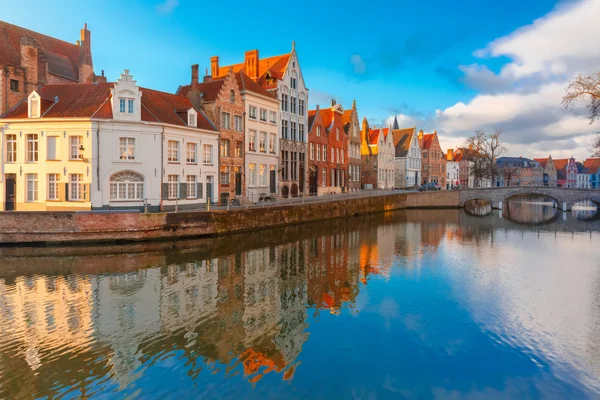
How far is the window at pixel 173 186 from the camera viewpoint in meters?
27.8

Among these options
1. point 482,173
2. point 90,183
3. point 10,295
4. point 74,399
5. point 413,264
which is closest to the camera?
point 74,399

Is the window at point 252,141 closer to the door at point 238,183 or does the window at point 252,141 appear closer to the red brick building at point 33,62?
the door at point 238,183

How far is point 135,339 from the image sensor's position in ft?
33.8

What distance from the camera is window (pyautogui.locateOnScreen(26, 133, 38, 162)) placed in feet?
83.5

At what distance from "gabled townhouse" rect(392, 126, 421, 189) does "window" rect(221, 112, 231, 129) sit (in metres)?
42.8

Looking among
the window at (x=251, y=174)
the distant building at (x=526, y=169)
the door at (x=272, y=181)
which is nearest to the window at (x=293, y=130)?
the door at (x=272, y=181)

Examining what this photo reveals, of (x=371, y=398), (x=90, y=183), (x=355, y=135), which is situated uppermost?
(x=355, y=135)

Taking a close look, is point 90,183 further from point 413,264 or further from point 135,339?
point 413,264

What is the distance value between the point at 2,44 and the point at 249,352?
3157 cm

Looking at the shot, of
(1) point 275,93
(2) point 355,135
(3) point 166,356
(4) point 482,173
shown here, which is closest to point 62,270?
(3) point 166,356

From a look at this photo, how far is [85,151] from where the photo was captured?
25.0 m

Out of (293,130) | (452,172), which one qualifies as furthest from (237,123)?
(452,172)

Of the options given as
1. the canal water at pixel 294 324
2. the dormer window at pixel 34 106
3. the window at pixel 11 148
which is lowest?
the canal water at pixel 294 324

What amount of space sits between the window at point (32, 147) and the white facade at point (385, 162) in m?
46.0
